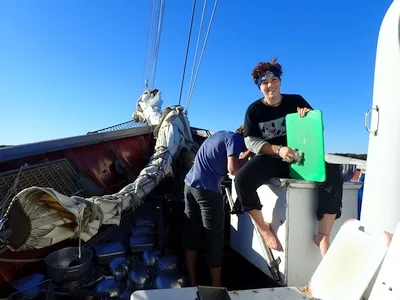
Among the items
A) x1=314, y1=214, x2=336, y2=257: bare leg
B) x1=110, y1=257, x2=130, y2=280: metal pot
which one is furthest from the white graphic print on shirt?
x1=110, y1=257, x2=130, y2=280: metal pot

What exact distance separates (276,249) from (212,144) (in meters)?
1.05

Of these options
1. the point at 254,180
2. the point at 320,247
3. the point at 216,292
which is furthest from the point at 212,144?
the point at 216,292

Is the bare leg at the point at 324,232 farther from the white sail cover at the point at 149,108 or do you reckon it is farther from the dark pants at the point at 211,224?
the white sail cover at the point at 149,108

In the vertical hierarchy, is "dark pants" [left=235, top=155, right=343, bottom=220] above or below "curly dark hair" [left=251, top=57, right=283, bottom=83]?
below

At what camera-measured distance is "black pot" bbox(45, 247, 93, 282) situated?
222 cm

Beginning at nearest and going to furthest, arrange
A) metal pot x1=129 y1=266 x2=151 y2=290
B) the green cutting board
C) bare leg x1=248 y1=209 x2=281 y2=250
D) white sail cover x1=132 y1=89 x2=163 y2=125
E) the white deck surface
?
the white deck surface
the green cutting board
bare leg x1=248 y1=209 x2=281 y2=250
metal pot x1=129 y1=266 x2=151 y2=290
white sail cover x1=132 y1=89 x2=163 y2=125

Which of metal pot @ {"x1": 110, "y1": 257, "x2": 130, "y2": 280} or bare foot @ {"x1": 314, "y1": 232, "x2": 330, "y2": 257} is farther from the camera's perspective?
metal pot @ {"x1": 110, "y1": 257, "x2": 130, "y2": 280}

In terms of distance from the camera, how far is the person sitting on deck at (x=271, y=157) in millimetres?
2154

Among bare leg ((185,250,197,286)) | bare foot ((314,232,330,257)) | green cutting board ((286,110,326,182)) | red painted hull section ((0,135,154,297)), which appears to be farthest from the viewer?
bare leg ((185,250,197,286))

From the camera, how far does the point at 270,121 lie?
2.58 m

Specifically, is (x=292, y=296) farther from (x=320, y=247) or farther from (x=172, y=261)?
(x=172, y=261)

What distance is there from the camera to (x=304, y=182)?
2135mm

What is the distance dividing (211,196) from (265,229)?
0.62 m

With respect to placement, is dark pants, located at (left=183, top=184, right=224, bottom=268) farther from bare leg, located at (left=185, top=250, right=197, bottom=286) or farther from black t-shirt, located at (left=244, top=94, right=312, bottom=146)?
black t-shirt, located at (left=244, top=94, right=312, bottom=146)
